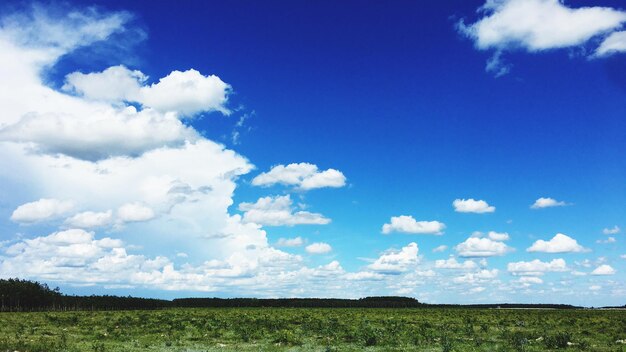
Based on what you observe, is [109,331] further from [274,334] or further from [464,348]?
[464,348]

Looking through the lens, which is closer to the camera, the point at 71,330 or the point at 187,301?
the point at 71,330

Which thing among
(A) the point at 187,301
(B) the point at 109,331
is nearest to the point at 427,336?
(B) the point at 109,331

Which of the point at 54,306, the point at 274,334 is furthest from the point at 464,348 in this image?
the point at 54,306

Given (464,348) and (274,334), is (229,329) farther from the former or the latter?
(464,348)

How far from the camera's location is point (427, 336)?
3500 cm

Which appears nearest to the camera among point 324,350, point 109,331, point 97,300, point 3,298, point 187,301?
point 324,350

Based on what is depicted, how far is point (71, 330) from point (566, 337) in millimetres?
37636

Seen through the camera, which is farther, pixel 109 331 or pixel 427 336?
pixel 109 331

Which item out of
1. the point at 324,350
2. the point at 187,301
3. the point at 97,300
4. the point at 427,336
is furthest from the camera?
the point at 187,301

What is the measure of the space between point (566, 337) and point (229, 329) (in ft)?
83.6

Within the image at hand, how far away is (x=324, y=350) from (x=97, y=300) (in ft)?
385

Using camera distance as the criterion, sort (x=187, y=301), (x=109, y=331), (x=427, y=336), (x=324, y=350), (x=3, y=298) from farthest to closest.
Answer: (x=187, y=301) → (x=3, y=298) → (x=109, y=331) → (x=427, y=336) → (x=324, y=350)

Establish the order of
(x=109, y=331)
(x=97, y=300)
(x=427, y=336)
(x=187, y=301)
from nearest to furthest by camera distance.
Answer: (x=427, y=336)
(x=109, y=331)
(x=97, y=300)
(x=187, y=301)

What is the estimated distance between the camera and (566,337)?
31.9 meters
